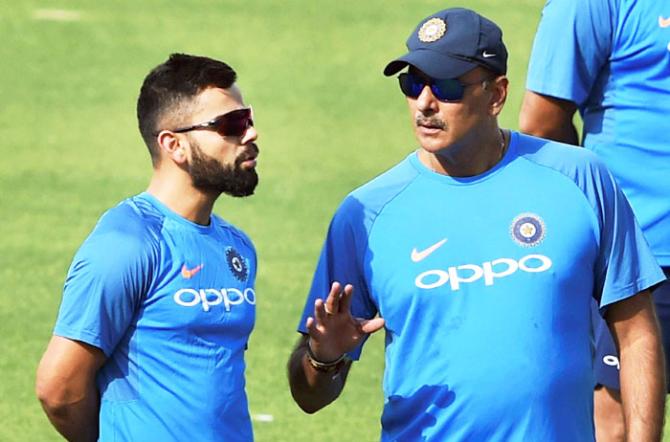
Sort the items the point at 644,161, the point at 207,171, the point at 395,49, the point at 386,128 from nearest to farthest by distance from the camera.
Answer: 1. the point at 207,171
2. the point at 644,161
3. the point at 386,128
4. the point at 395,49

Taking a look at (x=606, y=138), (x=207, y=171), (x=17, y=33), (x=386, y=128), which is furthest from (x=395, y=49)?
(x=207, y=171)

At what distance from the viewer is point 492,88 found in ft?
17.4

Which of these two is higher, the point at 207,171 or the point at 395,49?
the point at 207,171

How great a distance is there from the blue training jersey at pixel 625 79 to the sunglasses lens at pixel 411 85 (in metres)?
1.30

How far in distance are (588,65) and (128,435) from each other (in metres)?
2.37

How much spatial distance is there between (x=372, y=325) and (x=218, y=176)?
2.82ft

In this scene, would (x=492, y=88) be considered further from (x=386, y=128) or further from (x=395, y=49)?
(x=395, y=49)

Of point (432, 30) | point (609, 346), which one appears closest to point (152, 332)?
point (432, 30)

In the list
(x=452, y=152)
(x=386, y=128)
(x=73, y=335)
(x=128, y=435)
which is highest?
(x=452, y=152)

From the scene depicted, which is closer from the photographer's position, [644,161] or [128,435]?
[128,435]

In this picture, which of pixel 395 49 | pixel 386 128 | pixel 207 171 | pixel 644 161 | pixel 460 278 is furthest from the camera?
pixel 395 49

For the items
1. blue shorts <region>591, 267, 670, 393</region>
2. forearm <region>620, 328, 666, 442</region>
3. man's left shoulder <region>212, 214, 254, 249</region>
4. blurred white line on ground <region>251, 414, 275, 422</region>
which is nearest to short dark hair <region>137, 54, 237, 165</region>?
man's left shoulder <region>212, 214, 254, 249</region>

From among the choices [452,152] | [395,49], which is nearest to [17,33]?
[395,49]

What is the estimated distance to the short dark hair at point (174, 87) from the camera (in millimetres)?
5645
